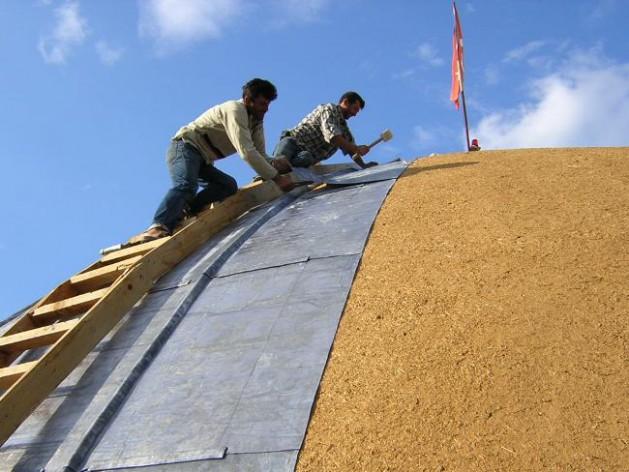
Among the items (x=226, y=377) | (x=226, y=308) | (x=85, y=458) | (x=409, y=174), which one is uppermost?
(x=409, y=174)

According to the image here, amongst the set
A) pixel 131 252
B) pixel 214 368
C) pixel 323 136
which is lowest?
pixel 214 368

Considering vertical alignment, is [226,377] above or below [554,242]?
below

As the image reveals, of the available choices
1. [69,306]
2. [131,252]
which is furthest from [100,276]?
[69,306]

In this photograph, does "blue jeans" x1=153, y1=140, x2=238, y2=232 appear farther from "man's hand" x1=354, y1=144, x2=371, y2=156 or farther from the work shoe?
"man's hand" x1=354, y1=144, x2=371, y2=156

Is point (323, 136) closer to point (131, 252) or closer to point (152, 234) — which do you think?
point (152, 234)

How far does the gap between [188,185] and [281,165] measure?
119cm

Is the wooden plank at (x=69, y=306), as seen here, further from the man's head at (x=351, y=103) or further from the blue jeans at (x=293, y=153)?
the man's head at (x=351, y=103)

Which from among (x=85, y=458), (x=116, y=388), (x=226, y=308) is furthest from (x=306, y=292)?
(x=85, y=458)

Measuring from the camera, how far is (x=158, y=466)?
9.37 ft

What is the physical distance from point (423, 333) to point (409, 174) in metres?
3.14

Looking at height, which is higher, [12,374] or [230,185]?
[230,185]

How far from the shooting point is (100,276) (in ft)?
15.9

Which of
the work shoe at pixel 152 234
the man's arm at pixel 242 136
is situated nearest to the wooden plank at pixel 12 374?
the work shoe at pixel 152 234

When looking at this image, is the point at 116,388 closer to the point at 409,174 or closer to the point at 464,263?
the point at 464,263
